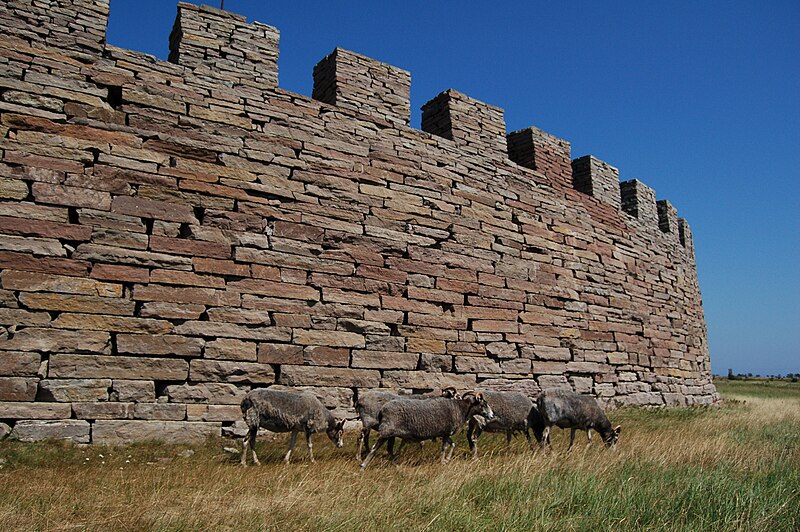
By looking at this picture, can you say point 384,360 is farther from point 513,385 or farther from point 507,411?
point 513,385

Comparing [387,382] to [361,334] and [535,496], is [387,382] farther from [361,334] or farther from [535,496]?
[535,496]

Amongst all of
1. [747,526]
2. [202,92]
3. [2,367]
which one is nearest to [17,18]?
[202,92]

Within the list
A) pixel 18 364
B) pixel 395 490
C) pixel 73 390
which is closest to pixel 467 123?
pixel 395 490

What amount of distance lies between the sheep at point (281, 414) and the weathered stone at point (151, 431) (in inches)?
26.9

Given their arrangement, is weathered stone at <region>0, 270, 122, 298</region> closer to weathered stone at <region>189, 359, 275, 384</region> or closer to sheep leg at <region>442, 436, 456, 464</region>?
weathered stone at <region>189, 359, 275, 384</region>

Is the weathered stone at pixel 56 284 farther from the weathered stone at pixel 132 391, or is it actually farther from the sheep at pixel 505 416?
the sheep at pixel 505 416

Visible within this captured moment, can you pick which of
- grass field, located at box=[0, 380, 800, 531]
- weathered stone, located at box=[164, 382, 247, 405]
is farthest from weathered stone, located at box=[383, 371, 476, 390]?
weathered stone, located at box=[164, 382, 247, 405]

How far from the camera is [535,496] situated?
4.54 metres

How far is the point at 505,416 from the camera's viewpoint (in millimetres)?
6742

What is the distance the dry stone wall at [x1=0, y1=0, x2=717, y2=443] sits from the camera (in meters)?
5.88

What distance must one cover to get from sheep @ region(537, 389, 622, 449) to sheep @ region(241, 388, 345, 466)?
101 inches

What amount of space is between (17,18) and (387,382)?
607cm

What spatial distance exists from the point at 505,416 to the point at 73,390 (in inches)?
184

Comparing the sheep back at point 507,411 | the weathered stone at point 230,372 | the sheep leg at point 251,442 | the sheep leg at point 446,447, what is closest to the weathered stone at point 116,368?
the weathered stone at point 230,372
